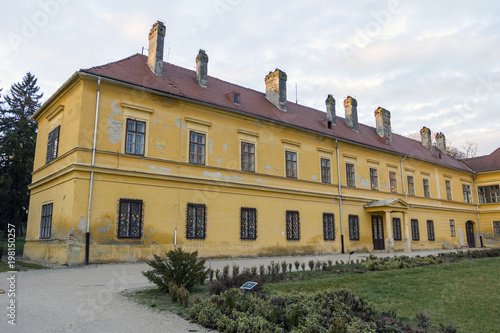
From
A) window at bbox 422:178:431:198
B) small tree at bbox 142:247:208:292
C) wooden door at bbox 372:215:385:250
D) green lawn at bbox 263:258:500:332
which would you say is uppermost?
window at bbox 422:178:431:198

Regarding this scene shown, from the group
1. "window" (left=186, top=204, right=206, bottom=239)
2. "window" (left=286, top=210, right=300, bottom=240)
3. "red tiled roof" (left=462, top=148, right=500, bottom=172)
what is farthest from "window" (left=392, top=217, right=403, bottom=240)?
"window" (left=186, top=204, right=206, bottom=239)

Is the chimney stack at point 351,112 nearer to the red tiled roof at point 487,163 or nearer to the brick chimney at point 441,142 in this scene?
the brick chimney at point 441,142

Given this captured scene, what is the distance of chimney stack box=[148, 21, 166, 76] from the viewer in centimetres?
1844

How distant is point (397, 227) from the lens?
2709cm

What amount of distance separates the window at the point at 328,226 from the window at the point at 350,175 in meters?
3.16

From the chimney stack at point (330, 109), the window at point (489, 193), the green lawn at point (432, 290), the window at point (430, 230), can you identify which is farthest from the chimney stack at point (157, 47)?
the window at point (489, 193)

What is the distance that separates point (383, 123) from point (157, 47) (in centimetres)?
2000

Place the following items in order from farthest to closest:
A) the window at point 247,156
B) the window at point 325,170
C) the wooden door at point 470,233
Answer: the wooden door at point 470,233
the window at point 325,170
the window at point 247,156

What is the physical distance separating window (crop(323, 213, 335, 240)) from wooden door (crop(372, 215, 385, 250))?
4339 millimetres

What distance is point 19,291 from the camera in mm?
8242

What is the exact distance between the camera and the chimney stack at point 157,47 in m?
18.4

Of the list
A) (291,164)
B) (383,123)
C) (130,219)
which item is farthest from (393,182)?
(130,219)

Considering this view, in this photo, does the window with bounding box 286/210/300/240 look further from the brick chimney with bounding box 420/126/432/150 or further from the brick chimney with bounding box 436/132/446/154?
the brick chimney with bounding box 436/132/446/154

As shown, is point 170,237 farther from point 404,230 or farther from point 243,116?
point 404,230
